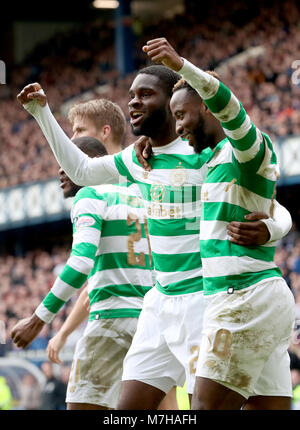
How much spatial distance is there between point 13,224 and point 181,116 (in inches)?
732

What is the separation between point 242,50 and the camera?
17.8 m

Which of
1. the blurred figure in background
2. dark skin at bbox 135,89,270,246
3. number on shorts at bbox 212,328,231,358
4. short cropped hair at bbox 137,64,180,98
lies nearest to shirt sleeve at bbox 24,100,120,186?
dark skin at bbox 135,89,270,246

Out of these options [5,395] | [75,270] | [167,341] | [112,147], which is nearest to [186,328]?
[167,341]

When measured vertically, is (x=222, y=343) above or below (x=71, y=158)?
below

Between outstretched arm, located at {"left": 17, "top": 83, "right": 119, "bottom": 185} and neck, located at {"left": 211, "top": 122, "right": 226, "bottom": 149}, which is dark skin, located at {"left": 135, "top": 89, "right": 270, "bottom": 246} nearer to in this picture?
neck, located at {"left": 211, "top": 122, "right": 226, "bottom": 149}

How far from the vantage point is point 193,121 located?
3.30 m

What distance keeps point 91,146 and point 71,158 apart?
729mm

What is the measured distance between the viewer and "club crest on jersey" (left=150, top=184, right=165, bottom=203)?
3.61 meters

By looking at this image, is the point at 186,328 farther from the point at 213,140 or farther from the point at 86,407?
the point at 86,407

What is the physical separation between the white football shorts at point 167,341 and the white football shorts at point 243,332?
0.38m
